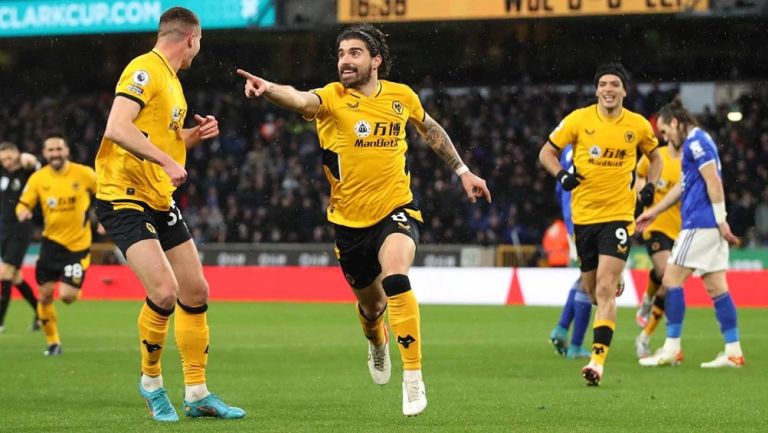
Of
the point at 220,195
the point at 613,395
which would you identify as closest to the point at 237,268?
the point at 220,195

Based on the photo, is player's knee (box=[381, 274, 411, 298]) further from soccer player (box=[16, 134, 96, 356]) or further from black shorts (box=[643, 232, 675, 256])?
soccer player (box=[16, 134, 96, 356])

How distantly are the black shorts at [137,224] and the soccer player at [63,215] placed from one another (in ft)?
20.4

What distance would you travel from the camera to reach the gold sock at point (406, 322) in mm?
7914

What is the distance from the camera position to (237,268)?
25781mm

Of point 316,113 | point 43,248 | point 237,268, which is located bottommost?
point 237,268

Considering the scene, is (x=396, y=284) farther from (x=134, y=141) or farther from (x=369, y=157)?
(x=134, y=141)

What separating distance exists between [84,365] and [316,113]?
4.87m

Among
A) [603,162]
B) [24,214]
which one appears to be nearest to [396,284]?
[603,162]

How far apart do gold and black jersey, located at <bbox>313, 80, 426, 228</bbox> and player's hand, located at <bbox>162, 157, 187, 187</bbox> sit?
1214mm

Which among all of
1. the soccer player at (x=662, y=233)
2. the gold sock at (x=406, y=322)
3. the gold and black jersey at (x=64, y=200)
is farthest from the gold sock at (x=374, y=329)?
the gold and black jersey at (x=64, y=200)

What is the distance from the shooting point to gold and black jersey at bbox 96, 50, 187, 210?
315 inches

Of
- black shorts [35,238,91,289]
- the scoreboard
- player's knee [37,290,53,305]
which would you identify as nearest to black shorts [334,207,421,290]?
player's knee [37,290,53,305]

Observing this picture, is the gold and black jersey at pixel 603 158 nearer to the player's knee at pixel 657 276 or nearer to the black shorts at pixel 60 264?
the player's knee at pixel 657 276

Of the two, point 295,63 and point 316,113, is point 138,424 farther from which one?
point 295,63
